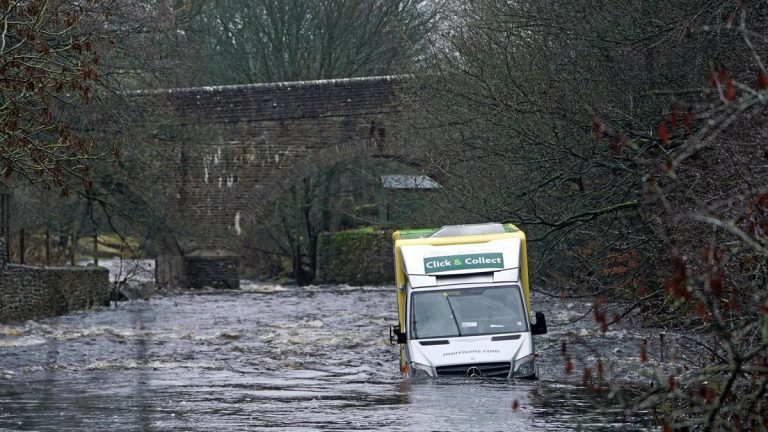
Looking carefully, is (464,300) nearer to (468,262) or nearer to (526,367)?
(468,262)

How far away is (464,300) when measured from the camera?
1645 centimetres

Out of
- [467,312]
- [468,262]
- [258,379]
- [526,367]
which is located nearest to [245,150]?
[258,379]

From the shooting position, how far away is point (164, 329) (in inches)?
1050

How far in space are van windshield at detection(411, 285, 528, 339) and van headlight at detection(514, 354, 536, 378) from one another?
0.52 meters

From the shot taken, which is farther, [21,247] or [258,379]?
[21,247]

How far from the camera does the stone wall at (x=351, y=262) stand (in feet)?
145

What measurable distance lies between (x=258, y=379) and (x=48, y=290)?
12.8 metres

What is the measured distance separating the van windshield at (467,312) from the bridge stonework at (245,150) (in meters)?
20.2

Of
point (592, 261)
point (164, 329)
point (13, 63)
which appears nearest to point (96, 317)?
point (164, 329)

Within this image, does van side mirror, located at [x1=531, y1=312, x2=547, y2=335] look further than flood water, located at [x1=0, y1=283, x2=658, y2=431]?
Yes

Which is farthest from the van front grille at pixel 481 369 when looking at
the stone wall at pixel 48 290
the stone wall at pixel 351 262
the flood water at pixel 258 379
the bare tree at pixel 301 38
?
the stone wall at pixel 351 262

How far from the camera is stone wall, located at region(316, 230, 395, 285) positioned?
44062 millimetres

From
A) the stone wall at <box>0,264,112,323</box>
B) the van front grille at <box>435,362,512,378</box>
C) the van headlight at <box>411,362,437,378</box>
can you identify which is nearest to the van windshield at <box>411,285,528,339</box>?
the van headlight at <box>411,362,437,378</box>

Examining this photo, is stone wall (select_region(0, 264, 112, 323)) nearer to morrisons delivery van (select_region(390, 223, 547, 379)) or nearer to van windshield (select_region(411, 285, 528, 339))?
morrisons delivery van (select_region(390, 223, 547, 379))
